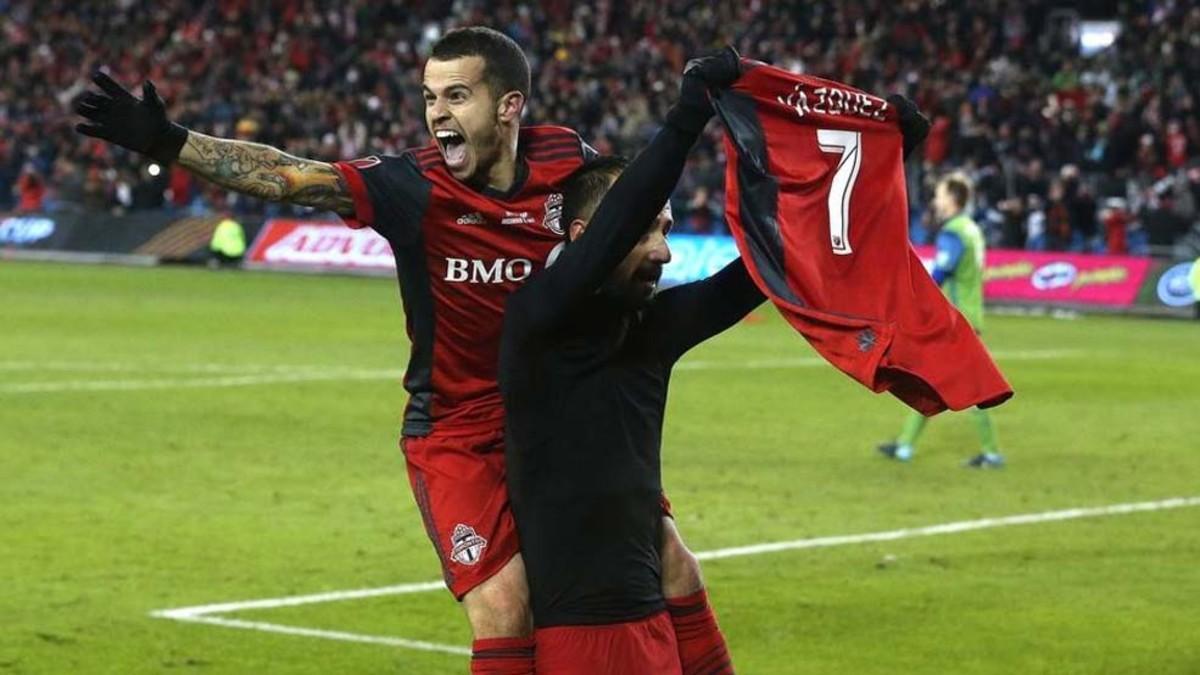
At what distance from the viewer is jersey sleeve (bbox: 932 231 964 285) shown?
1616 centimetres

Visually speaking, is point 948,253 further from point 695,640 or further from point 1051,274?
point 1051,274

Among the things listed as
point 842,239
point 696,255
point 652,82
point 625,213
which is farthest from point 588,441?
point 652,82

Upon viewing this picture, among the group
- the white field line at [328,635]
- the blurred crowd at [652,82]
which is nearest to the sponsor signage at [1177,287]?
Result: the blurred crowd at [652,82]

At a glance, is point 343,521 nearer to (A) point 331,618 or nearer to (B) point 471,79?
(A) point 331,618

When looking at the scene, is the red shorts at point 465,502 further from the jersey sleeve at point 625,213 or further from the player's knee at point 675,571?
the jersey sleeve at point 625,213

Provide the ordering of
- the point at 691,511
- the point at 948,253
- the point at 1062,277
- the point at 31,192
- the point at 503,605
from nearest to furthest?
the point at 503,605 → the point at 691,511 → the point at 948,253 → the point at 1062,277 → the point at 31,192

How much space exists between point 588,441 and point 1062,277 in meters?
28.2

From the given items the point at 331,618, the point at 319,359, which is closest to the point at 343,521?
the point at 331,618

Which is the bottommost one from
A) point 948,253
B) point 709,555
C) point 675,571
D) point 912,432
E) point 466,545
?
point 912,432

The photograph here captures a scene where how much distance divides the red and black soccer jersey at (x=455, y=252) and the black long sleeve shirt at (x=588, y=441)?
52 cm

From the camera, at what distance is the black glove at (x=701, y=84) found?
4977mm

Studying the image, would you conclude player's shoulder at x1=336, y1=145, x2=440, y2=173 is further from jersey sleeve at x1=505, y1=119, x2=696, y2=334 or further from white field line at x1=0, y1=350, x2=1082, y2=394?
white field line at x1=0, y1=350, x2=1082, y2=394

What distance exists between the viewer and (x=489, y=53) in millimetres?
Answer: 5879

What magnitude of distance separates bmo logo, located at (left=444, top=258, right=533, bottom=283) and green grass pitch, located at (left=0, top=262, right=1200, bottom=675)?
3483 millimetres
